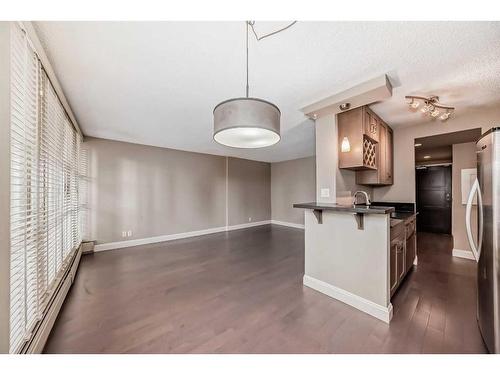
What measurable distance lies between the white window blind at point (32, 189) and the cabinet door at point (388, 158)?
4.33 meters

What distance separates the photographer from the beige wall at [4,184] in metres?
1.08

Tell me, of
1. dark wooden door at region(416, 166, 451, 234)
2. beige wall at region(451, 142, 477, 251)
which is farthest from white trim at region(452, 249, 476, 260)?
dark wooden door at region(416, 166, 451, 234)

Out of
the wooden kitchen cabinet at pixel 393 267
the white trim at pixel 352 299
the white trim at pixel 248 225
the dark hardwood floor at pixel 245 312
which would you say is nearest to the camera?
the dark hardwood floor at pixel 245 312

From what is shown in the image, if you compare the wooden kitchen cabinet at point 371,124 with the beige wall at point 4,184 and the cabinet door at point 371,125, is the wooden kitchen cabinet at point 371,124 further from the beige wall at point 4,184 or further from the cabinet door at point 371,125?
the beige wall at point 4,184

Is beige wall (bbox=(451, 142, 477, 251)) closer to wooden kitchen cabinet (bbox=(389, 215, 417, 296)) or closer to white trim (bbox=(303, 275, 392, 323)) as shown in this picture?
wooden kitchen cabinet (bbox=(389, 215, 417, 296))

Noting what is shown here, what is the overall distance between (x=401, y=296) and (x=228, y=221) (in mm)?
4700

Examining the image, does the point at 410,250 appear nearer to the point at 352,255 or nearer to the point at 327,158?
the point at 352,255

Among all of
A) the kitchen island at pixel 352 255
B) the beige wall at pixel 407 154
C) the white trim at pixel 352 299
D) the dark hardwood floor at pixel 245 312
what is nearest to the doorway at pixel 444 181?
the beige wall at pixel 407 154

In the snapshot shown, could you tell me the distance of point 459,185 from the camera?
3.66 metres

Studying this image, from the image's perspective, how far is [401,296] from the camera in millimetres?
2299

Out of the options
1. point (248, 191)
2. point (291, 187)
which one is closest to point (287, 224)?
point (291, 187)

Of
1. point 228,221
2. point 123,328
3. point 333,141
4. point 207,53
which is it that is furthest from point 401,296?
point 228,221

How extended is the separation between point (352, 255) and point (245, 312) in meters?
1.32

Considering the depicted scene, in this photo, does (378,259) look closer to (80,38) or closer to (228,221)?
(80,38)
